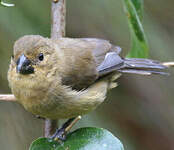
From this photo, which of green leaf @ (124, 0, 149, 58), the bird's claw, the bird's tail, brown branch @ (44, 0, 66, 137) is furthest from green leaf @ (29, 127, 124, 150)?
the bird's tail

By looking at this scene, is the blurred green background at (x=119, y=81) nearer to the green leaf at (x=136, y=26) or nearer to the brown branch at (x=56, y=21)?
the brown branch at (x=56, y=21)

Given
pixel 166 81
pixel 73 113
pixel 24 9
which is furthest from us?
pixel 166 81

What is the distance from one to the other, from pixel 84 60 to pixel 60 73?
0.32 metres

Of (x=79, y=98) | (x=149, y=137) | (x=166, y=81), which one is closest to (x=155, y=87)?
(x=166, y=81)

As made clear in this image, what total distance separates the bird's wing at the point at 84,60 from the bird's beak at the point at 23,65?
0.39 metres

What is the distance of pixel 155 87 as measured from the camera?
5.46 meters

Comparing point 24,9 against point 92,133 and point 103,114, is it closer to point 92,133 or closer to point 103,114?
point 103,114

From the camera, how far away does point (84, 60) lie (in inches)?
137

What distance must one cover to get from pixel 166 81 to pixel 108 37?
39.6 inches

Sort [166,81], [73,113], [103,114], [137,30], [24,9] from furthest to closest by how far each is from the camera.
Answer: [166,81]
[103,114]
[24,9]
[73,113]
[137,30]

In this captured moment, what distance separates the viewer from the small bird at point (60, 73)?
298 centimetres

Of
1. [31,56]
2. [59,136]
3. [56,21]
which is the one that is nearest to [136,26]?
[56,21]

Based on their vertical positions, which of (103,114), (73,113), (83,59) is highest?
(83,59)

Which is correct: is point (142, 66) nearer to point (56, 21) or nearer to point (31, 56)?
point (56, 21)
